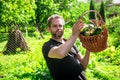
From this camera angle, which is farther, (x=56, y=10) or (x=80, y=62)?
(x=56, y=10)

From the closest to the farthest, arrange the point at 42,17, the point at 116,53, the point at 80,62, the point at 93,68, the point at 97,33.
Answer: the point at 97,33 → the point at 80,62 → the point at 93,68 → the point at 116,53 → the point at 42,17

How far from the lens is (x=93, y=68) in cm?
993

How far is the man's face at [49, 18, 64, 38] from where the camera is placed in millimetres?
3762

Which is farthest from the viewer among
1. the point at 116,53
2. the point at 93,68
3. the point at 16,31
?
the point at 16,31

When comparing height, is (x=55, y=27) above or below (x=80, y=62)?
above

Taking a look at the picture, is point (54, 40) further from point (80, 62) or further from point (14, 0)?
point (14, 0)

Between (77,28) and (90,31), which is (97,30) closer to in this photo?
(90,31)

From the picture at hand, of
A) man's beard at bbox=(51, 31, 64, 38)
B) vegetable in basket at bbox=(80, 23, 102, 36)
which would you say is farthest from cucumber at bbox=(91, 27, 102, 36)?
man's beard at bbox=(51, 31, 64, 38)

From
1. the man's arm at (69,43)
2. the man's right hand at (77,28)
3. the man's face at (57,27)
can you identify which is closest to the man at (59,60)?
the man's face at (57,27)

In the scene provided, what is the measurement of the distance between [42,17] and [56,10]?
1773 millimetres

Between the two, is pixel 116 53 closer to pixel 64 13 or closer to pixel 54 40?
pixel 54 40

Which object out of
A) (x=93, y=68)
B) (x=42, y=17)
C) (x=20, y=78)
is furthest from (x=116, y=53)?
(x=42, y=17)

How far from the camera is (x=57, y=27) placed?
377 centimetres

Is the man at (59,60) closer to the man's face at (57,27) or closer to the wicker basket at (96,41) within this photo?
the man's face at (57,27)
